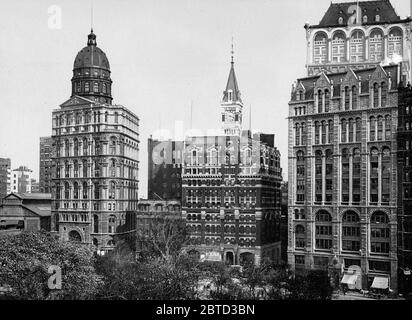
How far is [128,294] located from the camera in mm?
36844

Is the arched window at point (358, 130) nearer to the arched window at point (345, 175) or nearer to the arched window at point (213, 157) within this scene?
the arched window at point (345, 175)

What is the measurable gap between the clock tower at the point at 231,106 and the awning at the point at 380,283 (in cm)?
3298

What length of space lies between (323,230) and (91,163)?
35.5 m

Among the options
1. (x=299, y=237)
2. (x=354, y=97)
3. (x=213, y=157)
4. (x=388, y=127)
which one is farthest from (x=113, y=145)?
(x=388, y=127)

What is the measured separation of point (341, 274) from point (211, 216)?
21.6m

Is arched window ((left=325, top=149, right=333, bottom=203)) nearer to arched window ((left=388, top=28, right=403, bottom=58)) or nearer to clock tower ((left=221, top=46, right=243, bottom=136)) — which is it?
arched window ((left=388, top=28, right=403, bottom=58))

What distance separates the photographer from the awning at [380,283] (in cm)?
5891

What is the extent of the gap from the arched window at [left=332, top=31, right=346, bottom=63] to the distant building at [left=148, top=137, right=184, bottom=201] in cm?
3730

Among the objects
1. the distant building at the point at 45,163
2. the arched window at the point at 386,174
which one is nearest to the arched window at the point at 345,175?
the arched window at the point at 386,174

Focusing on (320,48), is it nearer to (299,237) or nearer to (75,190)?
(299,237)

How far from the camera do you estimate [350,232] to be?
63.0 metres

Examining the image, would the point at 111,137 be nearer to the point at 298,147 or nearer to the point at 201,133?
the point at 201,133

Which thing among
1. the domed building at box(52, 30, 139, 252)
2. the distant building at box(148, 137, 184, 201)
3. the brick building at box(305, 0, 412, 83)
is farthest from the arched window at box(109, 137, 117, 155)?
the brick building at box(305, 0, 412, 83)
